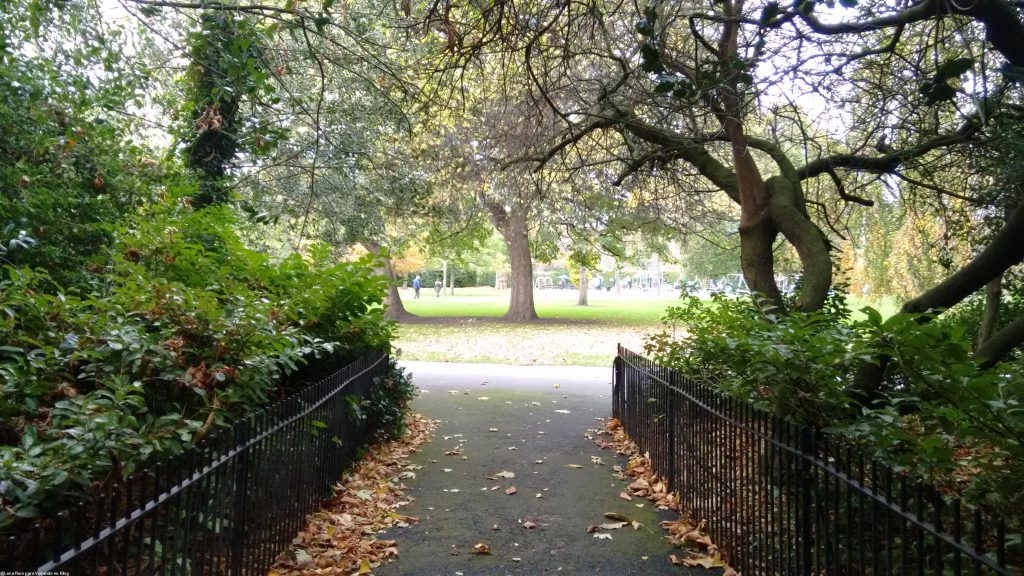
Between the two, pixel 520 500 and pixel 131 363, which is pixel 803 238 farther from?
pixel 131 363

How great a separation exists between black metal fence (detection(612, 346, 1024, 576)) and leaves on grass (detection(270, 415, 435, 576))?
238cm

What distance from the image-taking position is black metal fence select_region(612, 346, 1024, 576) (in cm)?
269

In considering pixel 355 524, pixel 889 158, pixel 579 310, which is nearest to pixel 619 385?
pixel 889 158

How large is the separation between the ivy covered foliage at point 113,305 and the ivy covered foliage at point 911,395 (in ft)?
10.7

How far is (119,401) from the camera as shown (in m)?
3.34

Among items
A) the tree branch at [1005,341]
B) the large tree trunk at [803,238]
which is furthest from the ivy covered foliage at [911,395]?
the large tree trunk at [803,238]

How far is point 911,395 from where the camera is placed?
14.6 feet

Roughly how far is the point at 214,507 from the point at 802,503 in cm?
310

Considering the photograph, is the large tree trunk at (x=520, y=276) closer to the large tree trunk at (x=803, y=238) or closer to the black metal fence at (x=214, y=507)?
the large tree trunk at (x=803, y=238)

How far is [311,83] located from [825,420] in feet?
41.4

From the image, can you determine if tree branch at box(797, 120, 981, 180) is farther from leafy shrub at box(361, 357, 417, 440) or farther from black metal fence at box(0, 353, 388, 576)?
black metal fence at box(0, 353, 388, 576)

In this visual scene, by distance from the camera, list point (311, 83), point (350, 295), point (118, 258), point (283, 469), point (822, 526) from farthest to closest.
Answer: point (311, 83) → point (350, 295) → point (118, 258) → point (283, 469) → point (822, 526)

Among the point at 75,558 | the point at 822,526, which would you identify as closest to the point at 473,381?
the point at 822,526

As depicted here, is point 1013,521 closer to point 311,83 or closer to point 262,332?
point 262,332
